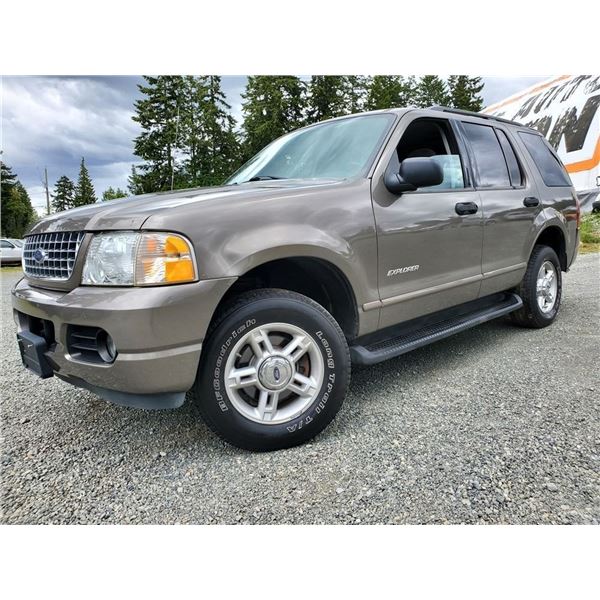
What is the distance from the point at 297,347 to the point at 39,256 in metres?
1.43

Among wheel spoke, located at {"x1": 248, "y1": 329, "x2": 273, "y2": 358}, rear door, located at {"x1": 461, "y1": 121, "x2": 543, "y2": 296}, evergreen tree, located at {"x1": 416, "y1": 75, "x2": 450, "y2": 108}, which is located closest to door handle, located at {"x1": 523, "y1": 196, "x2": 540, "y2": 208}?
rear door, located at {"x1": 461, "y1": 121, "x2": 543, "y2": 296}

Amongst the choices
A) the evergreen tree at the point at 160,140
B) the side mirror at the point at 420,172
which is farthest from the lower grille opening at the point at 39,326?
the evergreen tree at the point at 160,140

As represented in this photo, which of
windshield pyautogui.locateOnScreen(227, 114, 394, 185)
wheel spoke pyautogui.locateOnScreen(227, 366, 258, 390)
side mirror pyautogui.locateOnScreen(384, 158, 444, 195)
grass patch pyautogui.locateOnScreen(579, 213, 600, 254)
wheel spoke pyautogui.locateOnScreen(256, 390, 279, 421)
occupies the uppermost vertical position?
windshield pyautogui.locateOnScreen(227, 114, 394, 185)

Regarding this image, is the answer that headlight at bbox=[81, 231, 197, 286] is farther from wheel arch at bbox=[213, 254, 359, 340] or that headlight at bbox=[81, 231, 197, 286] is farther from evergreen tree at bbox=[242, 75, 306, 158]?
evergreen tree at bbox=[242, 75, 306, 158]

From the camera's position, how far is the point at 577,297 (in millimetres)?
5895

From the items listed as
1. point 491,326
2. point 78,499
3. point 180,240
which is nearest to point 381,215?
point 180,240

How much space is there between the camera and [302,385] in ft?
7.66

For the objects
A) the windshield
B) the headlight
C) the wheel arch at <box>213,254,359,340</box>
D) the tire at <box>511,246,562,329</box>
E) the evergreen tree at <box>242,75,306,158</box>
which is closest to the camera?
the headlight

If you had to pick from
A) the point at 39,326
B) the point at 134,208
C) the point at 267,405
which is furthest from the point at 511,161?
the point at 39,326

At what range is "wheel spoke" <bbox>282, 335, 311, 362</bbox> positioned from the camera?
2277 millimetres

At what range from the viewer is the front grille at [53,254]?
2.16m

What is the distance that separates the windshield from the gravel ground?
1.46 m

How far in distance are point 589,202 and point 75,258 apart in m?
18.9

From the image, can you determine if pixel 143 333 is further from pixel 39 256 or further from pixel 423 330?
pixel 423 330
